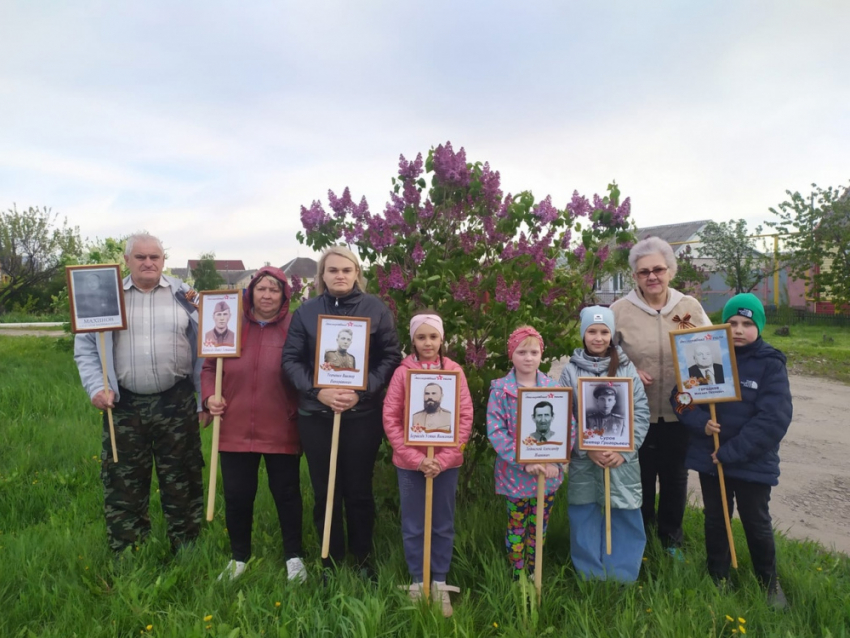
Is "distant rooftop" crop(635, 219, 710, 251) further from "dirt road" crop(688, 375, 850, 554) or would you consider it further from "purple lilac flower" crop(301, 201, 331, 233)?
"purple lilac flower" crop(301, 201, 331, 233)

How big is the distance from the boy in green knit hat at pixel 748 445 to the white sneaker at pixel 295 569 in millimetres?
2364

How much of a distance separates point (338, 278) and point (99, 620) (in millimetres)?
2178

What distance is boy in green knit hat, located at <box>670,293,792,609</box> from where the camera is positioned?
3029mm

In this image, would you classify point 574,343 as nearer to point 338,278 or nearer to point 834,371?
point 338,278

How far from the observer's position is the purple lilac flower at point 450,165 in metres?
3.70

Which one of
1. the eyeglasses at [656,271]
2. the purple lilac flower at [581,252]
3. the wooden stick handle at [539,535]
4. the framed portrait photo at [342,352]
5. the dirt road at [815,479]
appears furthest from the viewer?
the dirt road at [815,479]

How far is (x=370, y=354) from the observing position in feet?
11.3

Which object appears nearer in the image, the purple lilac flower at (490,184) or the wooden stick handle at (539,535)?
the wooden stick handle at (539,535)

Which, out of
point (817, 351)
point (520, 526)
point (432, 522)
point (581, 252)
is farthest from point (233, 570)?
point (817, 351)

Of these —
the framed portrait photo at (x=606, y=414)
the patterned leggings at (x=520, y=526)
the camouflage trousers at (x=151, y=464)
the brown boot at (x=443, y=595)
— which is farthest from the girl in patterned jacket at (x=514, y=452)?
the camouflage trousers at (x=151, y=464)

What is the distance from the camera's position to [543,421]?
305 centimetres

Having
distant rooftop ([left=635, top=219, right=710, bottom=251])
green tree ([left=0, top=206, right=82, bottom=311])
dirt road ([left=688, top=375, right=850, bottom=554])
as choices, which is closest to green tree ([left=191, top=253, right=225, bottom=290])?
green tree ([left=0, top=206, right=82, bottom=311])

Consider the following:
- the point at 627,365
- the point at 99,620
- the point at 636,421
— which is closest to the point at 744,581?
the point at 636,421

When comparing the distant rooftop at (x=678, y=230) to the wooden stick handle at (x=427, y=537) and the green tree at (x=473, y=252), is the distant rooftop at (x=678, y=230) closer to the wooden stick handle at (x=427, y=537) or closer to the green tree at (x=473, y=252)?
the green tree at (x=473, y=252)
